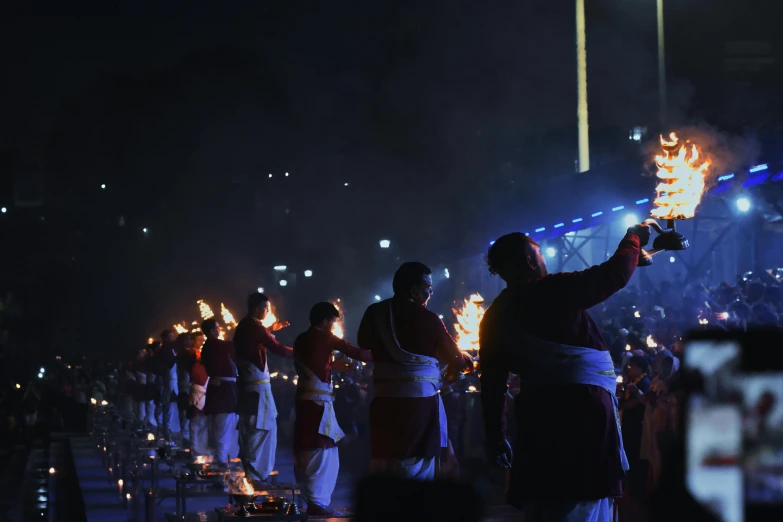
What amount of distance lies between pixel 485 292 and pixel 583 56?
4886 millimetres

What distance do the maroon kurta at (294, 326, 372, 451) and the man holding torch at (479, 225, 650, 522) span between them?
3.71 metres

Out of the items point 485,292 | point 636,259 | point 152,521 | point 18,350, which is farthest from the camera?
point 18,350

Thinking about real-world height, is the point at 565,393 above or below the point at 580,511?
above

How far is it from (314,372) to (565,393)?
4133 millimetres

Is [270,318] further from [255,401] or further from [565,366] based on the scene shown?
[565,366]

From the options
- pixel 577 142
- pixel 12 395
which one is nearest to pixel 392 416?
pixel 577 142

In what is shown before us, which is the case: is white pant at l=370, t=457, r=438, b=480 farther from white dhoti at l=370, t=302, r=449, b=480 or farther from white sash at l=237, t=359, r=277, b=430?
white sash at l=237, t=359, r=277, b=430

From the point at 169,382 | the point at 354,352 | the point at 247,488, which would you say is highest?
the point at 169,382

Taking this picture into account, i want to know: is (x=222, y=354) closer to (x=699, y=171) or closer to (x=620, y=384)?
(x=620, y=384)

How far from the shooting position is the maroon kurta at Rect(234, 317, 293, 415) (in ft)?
30.5

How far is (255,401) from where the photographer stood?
953cm

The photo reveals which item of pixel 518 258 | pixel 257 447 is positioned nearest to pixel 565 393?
pixel 518 258

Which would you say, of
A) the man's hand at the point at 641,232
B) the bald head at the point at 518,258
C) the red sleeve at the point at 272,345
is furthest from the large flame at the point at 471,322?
the man's hand at the point at 641,232

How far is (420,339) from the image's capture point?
6.07 m
